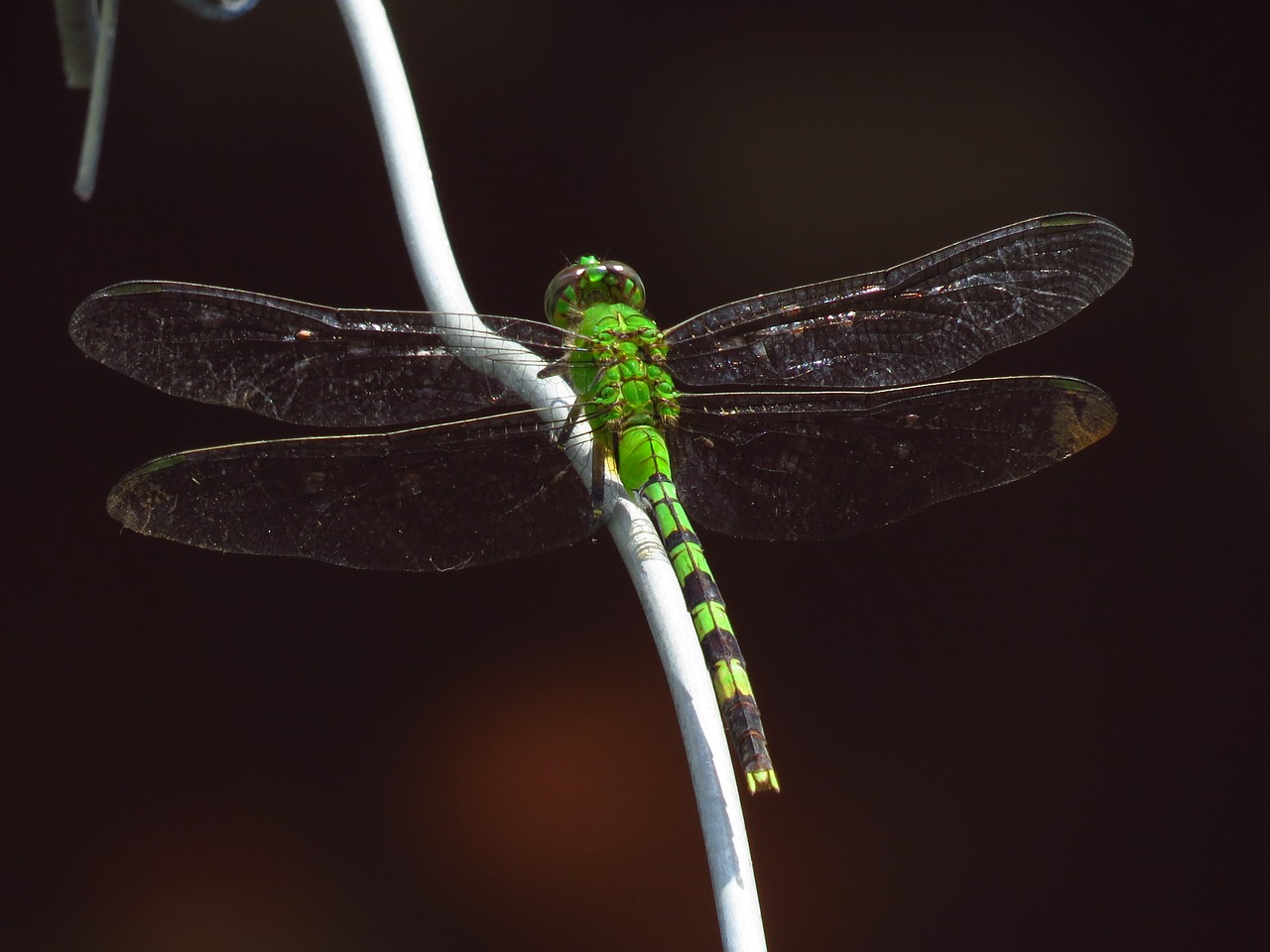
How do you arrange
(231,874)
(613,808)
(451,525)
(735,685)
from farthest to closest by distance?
(613,808), (231,874), (451,525), (735,685)

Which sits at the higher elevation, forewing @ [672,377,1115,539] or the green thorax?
the green thorax

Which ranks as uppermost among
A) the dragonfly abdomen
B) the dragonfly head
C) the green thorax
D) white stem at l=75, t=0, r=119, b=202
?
white stem at l=75, t=0, r=119, b=202

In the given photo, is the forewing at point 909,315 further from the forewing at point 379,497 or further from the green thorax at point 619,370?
the forewing at point 379,497

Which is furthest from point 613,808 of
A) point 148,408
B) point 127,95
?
point 127,95

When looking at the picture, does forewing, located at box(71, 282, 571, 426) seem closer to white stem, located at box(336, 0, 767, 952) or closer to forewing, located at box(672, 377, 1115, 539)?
white stem, located at box(336, 0, 767, 952)

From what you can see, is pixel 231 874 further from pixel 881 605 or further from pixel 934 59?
pixel 934 59

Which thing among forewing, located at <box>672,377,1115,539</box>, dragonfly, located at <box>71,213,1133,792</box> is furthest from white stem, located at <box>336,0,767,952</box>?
forewing, located at <box>672,377,1115,539</box>

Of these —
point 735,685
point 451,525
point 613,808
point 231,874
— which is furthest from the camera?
point 613,808

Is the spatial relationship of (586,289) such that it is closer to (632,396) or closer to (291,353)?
(632,396)
